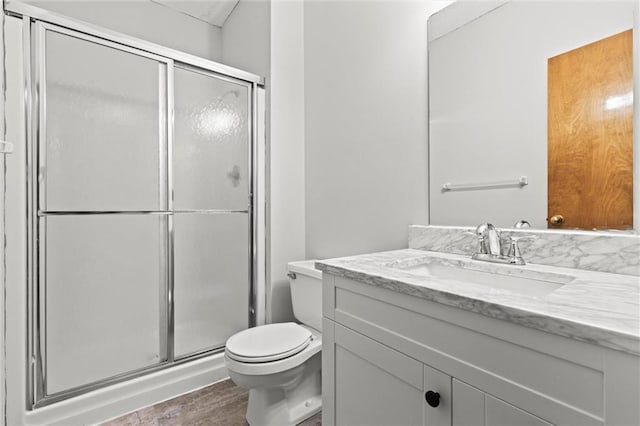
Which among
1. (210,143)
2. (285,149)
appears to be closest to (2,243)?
(210,143)

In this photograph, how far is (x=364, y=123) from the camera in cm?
174

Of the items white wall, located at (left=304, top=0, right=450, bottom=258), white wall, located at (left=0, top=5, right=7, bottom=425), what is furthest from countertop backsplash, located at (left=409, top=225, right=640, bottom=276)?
white wall, located at (left=0, top=5, right=7, bottom=425)

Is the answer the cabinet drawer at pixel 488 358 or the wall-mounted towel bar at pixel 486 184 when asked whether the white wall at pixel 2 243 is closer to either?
the cabinet drawer at pixel 488 358

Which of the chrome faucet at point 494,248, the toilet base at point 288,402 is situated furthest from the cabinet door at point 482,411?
the toilet base at point 288,402

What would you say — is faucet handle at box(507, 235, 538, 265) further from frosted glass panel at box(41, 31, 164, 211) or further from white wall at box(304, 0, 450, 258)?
frosted glass panel at box(41, 31, 164, 211)

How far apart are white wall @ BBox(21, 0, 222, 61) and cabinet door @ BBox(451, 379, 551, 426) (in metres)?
2.78

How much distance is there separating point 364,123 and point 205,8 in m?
1.67

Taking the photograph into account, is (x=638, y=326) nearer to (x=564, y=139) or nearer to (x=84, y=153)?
(x=564, y=139)

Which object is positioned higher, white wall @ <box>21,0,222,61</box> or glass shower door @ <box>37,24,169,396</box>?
white wall @ <box>21,0,222,61</box>

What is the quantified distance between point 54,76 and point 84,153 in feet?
1.20

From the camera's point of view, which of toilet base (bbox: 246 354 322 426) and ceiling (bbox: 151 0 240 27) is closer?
toilet base (bbox: 246 354 322 426)

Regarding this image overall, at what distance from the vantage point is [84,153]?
1650 millimetres

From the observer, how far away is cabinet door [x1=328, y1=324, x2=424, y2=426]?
0.81m

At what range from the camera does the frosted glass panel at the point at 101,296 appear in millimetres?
1580
